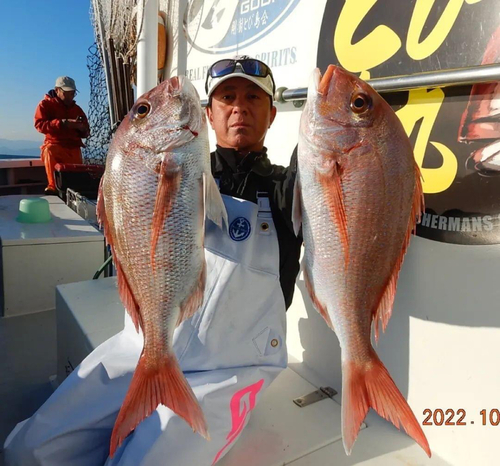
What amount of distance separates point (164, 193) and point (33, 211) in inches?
146

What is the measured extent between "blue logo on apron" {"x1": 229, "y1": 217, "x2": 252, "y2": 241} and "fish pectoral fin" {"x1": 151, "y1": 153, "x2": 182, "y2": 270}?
0.52m

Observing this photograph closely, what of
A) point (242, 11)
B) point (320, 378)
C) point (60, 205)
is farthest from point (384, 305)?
point (60, 205)

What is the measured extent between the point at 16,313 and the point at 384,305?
366cm

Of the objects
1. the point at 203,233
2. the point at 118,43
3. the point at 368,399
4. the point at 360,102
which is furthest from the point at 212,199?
the point at 118,43

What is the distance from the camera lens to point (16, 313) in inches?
149

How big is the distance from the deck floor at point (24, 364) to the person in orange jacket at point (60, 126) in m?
4.38

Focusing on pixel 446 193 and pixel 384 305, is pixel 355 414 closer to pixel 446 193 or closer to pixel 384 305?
pixel 384 305

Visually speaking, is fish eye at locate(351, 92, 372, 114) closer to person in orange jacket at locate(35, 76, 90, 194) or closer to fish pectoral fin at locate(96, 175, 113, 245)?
fish pectoral fin at locate(96, 175, 113, 245)

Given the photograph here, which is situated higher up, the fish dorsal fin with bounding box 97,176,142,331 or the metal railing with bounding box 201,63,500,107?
the metal railing with bounding box 201,63,500,107

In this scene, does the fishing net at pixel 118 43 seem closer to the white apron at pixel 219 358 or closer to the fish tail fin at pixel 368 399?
the white apron at pixel 219 358

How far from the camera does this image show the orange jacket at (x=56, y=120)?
24.1 feet

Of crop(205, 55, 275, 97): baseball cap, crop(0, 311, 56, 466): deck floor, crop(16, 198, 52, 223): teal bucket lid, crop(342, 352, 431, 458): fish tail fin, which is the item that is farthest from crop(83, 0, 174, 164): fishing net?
crop(342, 352, 431, 458): fish tail fin

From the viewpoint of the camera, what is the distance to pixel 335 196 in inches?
46.4

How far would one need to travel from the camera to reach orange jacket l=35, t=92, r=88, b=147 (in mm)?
7355
